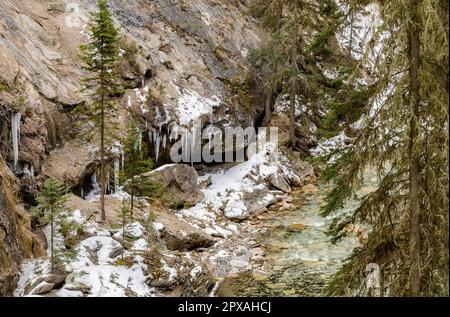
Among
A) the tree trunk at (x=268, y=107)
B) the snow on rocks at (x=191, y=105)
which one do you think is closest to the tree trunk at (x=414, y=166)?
the snow on rocks at (x=191, y=105)

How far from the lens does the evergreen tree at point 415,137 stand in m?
6.61

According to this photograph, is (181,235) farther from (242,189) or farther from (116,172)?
(242,189)

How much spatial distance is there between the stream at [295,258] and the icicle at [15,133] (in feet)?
25.5

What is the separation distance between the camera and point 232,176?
2141 cm

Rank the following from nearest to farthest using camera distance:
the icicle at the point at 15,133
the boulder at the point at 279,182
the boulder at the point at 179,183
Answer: the icicle at the point at 15,133 → the boulder at the point at 179,183 → the boulder at the point at 279,182

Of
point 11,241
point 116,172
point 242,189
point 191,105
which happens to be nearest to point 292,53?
point 191,105

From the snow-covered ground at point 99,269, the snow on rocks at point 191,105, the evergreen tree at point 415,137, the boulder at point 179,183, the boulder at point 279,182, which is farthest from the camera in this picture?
the boulder at point 279,182

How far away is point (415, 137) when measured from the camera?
273 inches

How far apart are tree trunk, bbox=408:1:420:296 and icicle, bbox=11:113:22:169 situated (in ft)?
39.8

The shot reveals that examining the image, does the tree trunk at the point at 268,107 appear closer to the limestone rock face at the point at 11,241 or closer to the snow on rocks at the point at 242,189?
the snow on rocks at the point at 242,189

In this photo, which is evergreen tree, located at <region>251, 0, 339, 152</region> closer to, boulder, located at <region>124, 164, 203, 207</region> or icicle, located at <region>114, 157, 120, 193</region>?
A: boulder, located at <region>124, 164, 203, 207</region>

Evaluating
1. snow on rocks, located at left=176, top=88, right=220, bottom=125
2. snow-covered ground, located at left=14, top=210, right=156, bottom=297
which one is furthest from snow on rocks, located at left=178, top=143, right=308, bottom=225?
snow-covered ground, located at left=14, top=210, right=156, bottom=297
